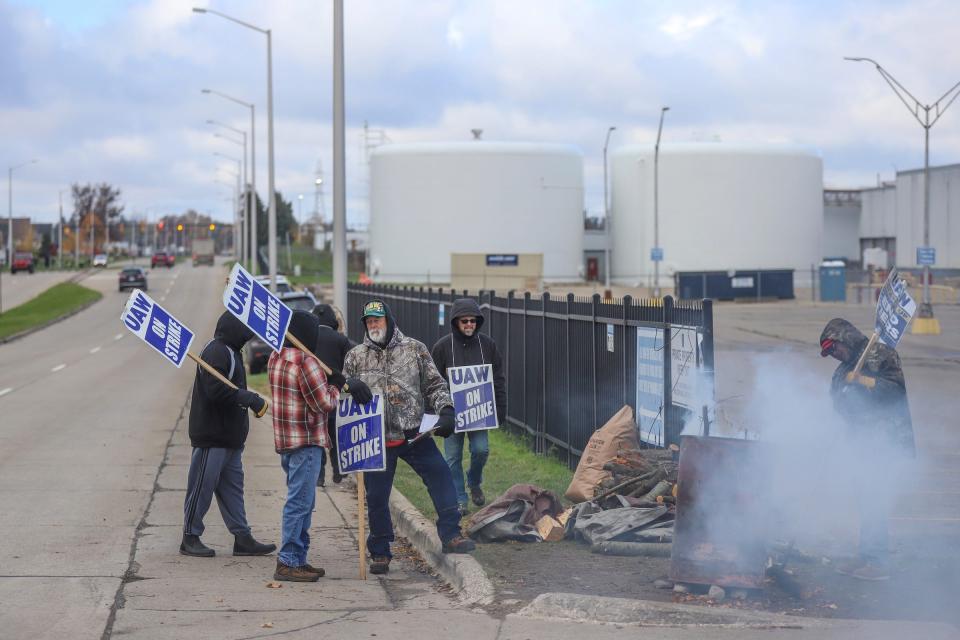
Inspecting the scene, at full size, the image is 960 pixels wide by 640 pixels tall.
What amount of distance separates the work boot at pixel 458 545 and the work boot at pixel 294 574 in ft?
2.97

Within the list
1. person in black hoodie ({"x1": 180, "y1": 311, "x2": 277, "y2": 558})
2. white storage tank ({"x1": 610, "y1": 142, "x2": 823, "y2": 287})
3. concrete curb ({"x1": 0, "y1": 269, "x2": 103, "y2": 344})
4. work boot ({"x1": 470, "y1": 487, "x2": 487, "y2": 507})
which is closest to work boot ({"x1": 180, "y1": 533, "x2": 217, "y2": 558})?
person in black hoodie ({"x1": 180, "y1": 311, "x2": 277, "y2": 558})

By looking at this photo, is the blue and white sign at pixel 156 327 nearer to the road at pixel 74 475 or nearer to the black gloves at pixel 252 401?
the black gloves at pixel 252 401

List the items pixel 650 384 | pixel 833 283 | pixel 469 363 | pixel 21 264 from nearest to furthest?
pixel 469 363
pixel 650 384
pixel 833 283
pixel 21 264

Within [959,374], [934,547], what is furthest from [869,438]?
[959,374]

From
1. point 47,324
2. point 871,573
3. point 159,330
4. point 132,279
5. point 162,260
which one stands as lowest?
point 871,573

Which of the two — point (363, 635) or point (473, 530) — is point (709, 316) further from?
point (363, 635)

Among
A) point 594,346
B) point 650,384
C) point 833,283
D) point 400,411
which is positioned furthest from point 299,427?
point 833,283

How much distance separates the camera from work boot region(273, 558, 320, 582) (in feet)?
26.0

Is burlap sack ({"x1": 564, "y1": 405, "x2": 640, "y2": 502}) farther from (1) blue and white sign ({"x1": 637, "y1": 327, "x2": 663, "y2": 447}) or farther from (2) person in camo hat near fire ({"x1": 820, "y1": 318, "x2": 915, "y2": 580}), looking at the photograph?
(2) person in camo hat near fire ({"x1": 820, "y1": 318, "x2": 915, "y2": 580})

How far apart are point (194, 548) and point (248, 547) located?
1.27ft

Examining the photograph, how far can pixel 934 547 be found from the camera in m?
8.48

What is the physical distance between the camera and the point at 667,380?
10273mm

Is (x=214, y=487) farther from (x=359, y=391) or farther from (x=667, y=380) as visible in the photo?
(x=667, y=380)

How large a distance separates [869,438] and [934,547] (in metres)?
1.17
